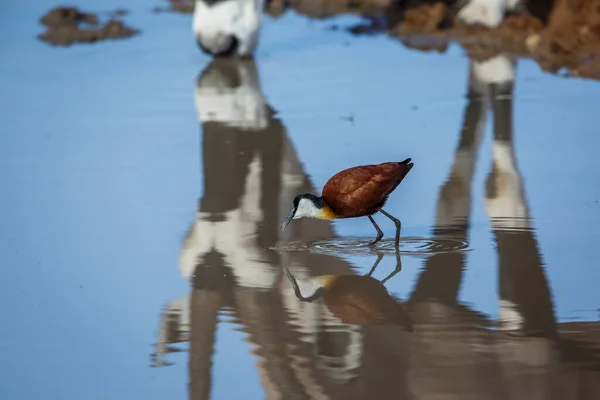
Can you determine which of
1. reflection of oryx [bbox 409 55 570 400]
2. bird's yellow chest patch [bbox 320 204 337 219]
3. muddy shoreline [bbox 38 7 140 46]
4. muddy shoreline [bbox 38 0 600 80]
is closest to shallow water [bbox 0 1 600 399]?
reflection of oryx [bbox 409 55 570 400]

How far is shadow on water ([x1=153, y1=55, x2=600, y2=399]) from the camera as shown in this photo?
11.4 ft

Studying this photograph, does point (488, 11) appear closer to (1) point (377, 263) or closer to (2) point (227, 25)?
(2) point (227, 25)

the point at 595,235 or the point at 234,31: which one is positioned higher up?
the point at 234,31

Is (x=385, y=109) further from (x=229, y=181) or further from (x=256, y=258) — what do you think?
(x=256, y=258)

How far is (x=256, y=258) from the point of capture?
470 centimetres

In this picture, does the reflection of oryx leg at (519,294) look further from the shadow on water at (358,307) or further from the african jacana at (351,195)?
the african jacana at (351,195)

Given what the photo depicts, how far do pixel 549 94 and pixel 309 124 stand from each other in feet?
4.75

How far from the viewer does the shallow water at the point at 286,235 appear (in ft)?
11.8

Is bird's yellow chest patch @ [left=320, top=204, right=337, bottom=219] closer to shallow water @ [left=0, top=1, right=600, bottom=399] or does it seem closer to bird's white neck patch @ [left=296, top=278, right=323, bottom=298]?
shallow water @ [left=0, top=1, right=600, bottom=399]

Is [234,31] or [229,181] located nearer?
[229,181]

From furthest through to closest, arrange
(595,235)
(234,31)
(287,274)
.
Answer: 1. (234,31)
2. (595,235)
3. (287,274)

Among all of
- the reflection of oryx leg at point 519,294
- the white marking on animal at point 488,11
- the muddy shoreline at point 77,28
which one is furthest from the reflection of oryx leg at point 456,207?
the muddy shoreline at point 77,28

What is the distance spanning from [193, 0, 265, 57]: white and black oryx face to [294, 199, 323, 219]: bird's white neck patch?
4.28 m

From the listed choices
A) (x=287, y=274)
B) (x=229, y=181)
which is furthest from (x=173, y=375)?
(x=229, y=181)
